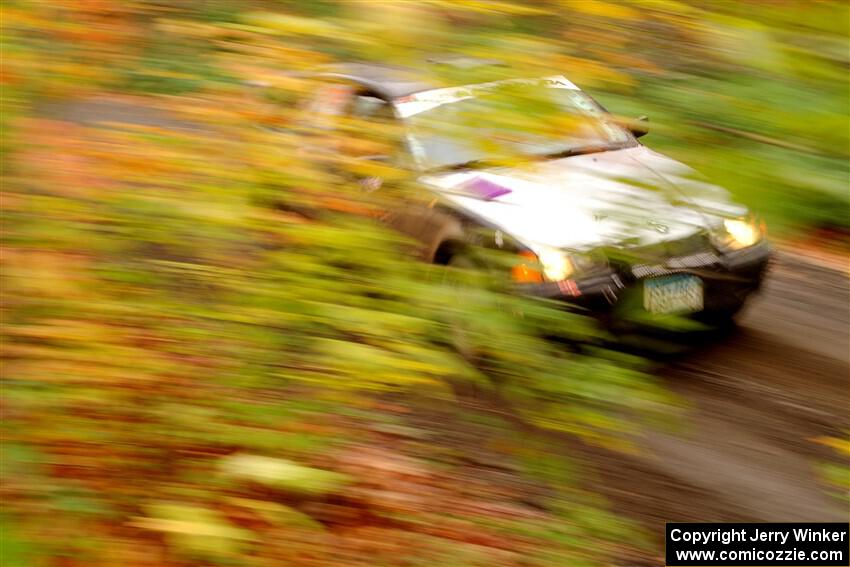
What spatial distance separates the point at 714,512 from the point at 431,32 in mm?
3008

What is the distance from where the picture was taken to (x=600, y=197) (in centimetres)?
185

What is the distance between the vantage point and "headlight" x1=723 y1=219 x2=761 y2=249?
1.62 metres

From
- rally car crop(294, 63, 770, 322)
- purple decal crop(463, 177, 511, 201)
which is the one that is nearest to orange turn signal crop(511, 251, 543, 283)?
rally car crop(294, 63, 770, 322)

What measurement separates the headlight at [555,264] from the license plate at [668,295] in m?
0.20

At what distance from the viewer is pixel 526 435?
2633 mm

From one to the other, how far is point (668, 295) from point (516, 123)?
1.00 meters

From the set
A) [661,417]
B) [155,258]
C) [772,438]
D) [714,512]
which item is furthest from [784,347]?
[155,258]

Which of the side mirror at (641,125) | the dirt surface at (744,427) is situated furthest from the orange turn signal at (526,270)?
the dirt surface at (744,427)

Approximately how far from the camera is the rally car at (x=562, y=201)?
1765 mm

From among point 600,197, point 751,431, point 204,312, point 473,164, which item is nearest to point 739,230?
point 600,197

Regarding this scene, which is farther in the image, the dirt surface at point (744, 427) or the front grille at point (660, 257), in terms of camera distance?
the dirt surface at point (744, 427)

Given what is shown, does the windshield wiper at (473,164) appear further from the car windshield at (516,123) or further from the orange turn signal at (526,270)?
the orange turn signal at (526,270)

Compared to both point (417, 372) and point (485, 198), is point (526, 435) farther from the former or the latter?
point (485, 198)

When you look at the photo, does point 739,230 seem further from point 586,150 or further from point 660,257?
point 586,150
